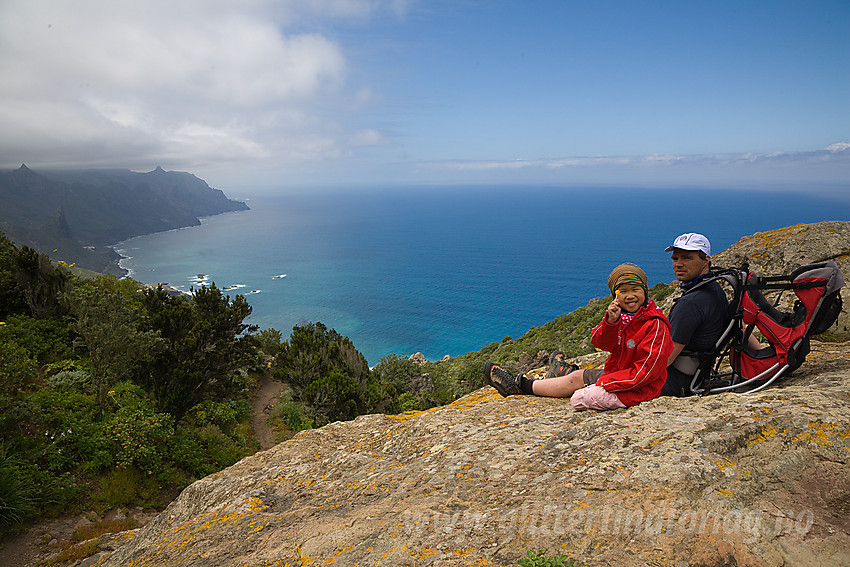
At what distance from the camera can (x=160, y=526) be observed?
18.6 feet

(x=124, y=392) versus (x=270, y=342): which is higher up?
(x=124, y=392)

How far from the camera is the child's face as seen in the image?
488cm

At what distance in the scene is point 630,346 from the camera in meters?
4.89

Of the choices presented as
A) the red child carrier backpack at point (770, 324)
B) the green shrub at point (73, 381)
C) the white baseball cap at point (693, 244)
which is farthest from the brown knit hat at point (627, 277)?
the green shrub at point (73, 381)

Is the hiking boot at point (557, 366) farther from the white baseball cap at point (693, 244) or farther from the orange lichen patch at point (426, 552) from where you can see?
the orange lichen patch at point (426, 552)

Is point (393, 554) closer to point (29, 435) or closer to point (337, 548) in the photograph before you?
point (337, 548)

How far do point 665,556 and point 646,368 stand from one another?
2.37 metres

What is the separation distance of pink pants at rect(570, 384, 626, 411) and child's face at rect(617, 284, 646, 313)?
1.09 metres

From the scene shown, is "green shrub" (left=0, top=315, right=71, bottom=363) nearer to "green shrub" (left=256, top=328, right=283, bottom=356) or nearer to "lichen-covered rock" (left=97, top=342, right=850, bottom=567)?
"lichen-covered rock" (left=97, top=342, right=850, bottom=567)

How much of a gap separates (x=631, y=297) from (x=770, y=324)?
67.5 inches

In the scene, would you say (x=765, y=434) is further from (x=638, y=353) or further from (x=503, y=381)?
(x=503, y=381)

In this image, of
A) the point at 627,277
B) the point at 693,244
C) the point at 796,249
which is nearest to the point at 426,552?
the point at 627,277

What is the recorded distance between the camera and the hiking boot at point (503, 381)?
250 inches

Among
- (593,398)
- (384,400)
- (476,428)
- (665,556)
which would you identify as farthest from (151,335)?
(665,556)
